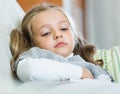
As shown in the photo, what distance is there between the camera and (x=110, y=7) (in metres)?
2.31

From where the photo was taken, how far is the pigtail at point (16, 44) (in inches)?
40.0

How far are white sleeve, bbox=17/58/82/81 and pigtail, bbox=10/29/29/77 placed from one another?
0.05m

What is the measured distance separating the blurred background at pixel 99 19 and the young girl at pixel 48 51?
1.02 m

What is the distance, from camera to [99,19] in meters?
2.36

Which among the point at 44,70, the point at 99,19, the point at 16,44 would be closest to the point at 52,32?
the point at 16,44

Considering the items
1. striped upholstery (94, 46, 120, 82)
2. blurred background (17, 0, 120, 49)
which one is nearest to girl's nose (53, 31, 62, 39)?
striped upholstery (94, 46, 120, 82)

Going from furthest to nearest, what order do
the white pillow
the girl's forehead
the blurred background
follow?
the blurred background, the girl's forehead, the white pillow

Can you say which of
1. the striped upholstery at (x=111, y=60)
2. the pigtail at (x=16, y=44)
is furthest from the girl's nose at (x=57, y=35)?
the striped upholstery at (x=111, y=60)

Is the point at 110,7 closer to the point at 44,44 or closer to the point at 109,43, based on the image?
the point at 109,43

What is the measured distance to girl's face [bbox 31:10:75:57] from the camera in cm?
110

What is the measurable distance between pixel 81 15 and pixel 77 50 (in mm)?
1117

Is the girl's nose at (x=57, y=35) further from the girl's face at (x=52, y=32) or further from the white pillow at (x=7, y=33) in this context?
the white pillow at (x=7, y=33)

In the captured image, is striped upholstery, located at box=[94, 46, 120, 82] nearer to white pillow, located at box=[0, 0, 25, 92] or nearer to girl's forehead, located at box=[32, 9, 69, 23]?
girl's forehead, located at box=[32, 9, 69, 23]

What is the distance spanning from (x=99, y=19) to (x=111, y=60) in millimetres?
1098
